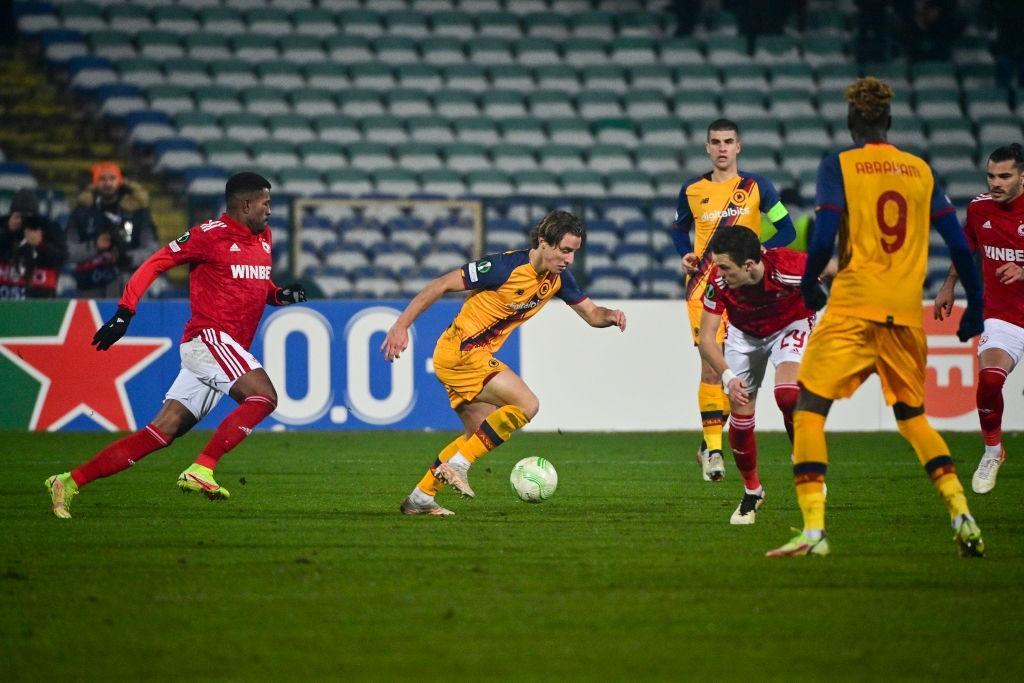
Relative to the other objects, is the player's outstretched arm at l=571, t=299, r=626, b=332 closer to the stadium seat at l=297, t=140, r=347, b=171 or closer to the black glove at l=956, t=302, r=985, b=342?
the black glove at l=956, t=302, r=985, b=342

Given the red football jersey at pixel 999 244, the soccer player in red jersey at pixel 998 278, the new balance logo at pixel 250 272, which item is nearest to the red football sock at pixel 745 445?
the soccer player in red jersey at pixel 998 278

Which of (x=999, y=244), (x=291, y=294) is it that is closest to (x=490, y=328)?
(x=291, y=294)

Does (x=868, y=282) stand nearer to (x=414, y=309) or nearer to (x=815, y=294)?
(x=815, y=294)

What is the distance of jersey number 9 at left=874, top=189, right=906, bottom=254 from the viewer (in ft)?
22.7

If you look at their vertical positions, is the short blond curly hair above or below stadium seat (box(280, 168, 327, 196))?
below

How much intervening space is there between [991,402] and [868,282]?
4.25 metres

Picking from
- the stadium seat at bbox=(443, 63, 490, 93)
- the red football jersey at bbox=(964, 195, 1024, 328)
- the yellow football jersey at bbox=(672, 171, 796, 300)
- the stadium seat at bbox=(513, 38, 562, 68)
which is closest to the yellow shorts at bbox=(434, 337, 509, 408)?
the yellow football jersey at bbox=(672, 171, 796, 300)

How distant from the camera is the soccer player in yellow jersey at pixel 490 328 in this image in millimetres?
9062

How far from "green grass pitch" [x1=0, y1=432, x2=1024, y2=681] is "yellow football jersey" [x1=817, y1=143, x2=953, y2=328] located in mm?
1232

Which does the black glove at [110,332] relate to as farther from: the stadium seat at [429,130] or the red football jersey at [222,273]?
the stadium seat at [429,130]

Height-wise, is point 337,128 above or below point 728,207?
above

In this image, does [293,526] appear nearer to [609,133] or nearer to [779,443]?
[779,443]

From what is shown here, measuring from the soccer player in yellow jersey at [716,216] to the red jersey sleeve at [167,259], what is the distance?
373 centimetres

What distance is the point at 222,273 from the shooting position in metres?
9.80
